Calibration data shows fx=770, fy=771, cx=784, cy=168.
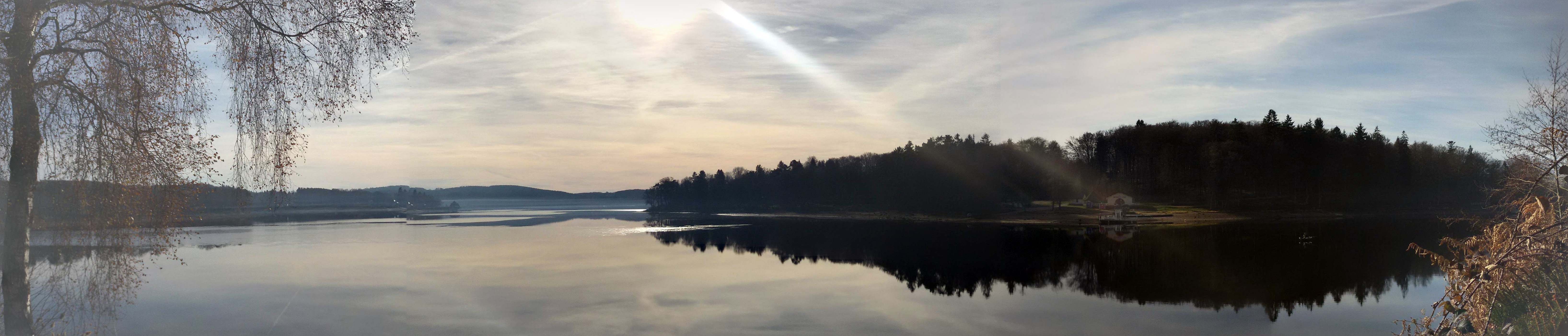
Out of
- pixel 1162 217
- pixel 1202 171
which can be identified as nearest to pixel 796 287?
pixel 1162 217

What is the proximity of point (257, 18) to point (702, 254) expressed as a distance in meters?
31.5

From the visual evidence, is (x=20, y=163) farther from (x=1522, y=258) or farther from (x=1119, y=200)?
(x=1119, y=200)

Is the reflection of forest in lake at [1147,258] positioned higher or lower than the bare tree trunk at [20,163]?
lower

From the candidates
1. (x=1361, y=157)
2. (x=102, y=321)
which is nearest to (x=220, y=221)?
(x=102, y=321)

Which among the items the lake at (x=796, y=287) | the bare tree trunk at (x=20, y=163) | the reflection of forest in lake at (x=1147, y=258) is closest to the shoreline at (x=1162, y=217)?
the reflection of forest in lake at (x=1147, y=258)

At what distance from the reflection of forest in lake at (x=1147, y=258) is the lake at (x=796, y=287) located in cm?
19

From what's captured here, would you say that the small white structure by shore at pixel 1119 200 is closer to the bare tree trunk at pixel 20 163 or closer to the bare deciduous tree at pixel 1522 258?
the bare deciduous tree at pixel 1522 258

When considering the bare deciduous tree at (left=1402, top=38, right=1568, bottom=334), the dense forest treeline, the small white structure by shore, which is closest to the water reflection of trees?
the bare deciduous tree at (left=1402, top=38, right=1568, bottom=334)

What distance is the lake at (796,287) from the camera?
679 inches

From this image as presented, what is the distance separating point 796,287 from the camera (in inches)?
954

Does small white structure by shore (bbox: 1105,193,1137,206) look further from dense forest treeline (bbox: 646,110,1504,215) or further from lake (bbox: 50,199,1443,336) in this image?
lake (bbox: 50,199,1443,336)

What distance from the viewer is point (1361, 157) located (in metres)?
88.6

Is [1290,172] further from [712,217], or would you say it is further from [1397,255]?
[712,217]

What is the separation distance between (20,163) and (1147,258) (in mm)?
34915
